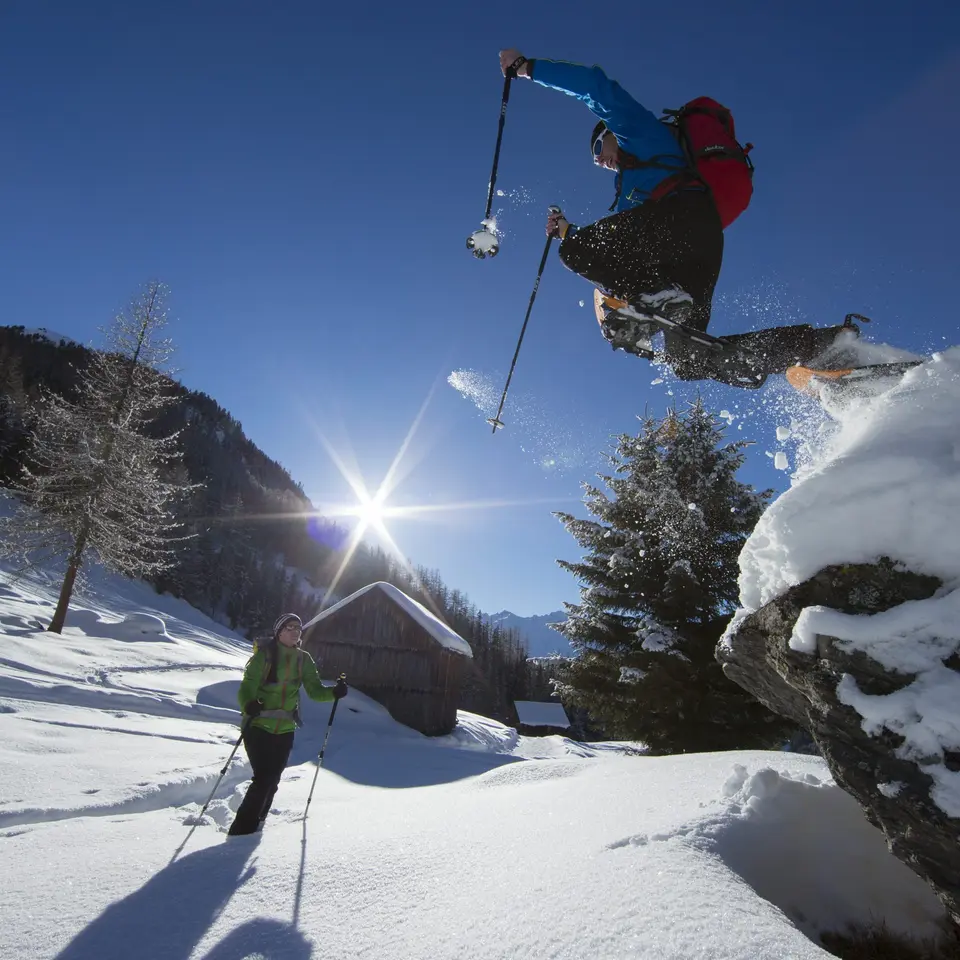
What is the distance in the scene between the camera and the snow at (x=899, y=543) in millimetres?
2092

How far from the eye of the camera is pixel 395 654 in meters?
20.4

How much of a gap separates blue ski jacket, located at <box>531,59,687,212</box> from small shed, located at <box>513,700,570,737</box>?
153 ft

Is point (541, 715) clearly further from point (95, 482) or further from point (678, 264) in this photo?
point (678, 264)

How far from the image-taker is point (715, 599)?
34.4ft

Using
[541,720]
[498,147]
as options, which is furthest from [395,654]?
[541,720]

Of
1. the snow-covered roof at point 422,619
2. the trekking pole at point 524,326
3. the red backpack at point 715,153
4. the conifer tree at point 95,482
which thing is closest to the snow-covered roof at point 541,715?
the snow-covered roof at point 422,619

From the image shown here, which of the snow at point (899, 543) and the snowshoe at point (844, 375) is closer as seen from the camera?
the snow at point (899, 543)

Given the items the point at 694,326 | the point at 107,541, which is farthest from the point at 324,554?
the point at 694,326

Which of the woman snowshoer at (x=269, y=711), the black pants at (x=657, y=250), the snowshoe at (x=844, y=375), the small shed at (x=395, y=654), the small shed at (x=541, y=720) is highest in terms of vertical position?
the black pants at (x=657, y=250)

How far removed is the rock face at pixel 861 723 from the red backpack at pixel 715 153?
10.3ft

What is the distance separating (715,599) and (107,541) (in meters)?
18.8

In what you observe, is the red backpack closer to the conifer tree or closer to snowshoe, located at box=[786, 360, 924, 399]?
snowshoe, located at box=[786, 360, 924, 399]

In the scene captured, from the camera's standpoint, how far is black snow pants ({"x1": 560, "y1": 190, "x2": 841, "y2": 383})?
164 inches

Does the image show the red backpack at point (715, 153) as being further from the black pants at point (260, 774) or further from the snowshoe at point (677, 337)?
the black pants at point (260, 774)
